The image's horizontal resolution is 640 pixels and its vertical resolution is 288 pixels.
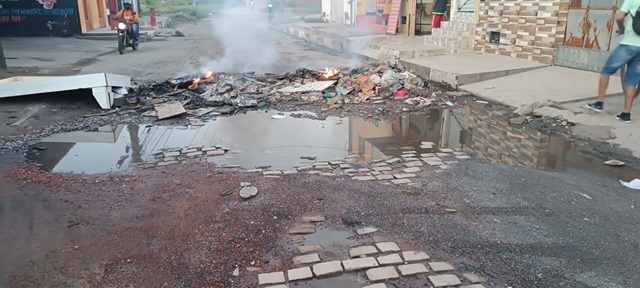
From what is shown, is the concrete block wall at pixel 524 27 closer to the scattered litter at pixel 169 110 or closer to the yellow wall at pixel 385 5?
the scattered litter at pixel 169 110

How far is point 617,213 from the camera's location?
3.67 metres

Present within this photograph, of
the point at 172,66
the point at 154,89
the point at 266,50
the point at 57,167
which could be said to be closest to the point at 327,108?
the point at 154,89

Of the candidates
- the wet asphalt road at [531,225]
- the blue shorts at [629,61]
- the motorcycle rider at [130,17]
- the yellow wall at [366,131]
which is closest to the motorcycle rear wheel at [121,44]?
the motorcycle rider at [130,17]

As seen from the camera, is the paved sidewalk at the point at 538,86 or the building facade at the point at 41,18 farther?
the building facade at the point at 41,18

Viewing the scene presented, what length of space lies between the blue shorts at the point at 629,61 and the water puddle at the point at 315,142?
1315mm

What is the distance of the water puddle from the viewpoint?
5.05 m

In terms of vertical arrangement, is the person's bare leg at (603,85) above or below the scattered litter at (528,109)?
above

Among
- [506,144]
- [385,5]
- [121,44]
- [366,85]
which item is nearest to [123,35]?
[121,44]

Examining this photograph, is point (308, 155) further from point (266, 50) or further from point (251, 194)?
point (266, 50)

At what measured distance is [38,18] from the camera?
736 inches

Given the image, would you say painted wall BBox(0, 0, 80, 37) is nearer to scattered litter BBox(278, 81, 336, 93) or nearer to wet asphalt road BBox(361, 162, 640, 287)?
scattered litter BBox(278, 81, 336, 93)

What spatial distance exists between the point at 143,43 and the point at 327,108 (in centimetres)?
1289

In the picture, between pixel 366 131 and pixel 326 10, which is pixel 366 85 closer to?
pixel 366 131

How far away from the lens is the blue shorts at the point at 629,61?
5.71 metres
